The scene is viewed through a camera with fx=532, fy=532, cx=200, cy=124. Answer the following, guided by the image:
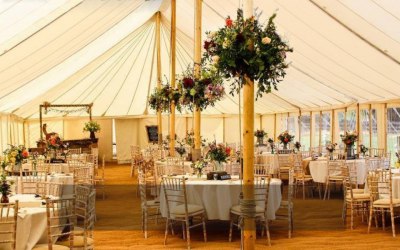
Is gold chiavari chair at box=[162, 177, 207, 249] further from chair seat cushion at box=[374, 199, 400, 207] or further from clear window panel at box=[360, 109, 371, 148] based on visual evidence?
clear window panel at box=[360, 109, 371, 148]

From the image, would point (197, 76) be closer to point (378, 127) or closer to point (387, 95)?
point (387, 95)

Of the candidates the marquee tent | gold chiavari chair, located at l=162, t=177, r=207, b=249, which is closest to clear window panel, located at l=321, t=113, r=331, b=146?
the marquee tent

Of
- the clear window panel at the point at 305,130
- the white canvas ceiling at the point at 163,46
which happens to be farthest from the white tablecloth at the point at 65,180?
the clear window panel at the point at 305,130

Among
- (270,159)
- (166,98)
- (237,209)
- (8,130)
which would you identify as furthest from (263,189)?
(8,130)

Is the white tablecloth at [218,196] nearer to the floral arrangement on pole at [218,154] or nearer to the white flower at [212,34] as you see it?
the floral arrangement on pole at [218,154]

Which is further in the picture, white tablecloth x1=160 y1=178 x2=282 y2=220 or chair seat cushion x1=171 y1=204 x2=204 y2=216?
white tablecloth x1=160 y1=178 x2=282 y2=220

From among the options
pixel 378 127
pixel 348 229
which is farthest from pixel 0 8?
pixel 378 127

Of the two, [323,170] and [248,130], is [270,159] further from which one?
[248,130]

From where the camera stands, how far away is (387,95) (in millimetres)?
12727

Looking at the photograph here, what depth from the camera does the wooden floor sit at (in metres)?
7.30

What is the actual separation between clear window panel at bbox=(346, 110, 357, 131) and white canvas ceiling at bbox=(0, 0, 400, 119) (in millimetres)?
589

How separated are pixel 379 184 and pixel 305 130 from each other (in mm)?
11339

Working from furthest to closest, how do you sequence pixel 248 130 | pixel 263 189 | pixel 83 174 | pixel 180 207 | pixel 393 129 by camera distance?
1. pixel 393 129
2. pixel 83 174
3. pixel 263 189
4. pixel 180 207
5. pixel 248 130

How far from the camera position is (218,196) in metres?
7.72
